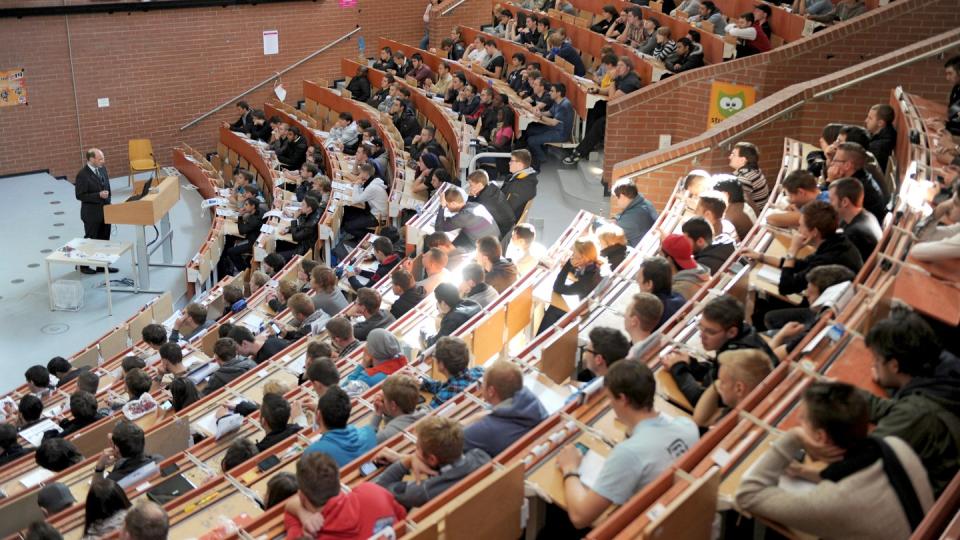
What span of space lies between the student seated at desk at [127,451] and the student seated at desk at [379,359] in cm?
130

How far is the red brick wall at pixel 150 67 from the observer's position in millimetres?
15758

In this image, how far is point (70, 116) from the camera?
53.1 ft

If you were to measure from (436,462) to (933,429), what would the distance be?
1.96 meters

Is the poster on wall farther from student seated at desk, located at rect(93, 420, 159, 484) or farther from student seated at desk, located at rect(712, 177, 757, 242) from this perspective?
student seated at desk, located at rect(712, 177, 757, 242)

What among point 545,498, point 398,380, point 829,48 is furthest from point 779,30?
point 545,498

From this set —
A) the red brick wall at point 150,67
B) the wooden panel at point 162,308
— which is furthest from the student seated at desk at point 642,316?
the red brick wall at point 150,67

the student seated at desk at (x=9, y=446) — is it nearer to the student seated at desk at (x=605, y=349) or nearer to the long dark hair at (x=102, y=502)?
the long dark hair at (x=102, y=502)

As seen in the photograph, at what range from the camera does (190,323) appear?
893 centimetres

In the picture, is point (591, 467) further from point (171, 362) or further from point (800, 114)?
point (800, 114)

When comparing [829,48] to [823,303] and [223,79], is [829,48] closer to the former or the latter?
[823,303]

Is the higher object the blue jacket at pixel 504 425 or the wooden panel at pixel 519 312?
the blue jacket at pixel 504 425

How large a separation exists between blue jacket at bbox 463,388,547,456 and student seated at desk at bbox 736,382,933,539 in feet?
3.97

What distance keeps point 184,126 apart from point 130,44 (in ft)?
5.54

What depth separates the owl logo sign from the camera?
10.8 m
